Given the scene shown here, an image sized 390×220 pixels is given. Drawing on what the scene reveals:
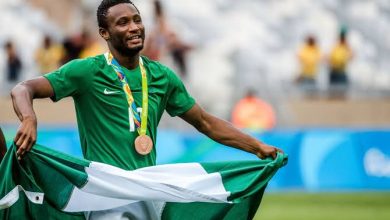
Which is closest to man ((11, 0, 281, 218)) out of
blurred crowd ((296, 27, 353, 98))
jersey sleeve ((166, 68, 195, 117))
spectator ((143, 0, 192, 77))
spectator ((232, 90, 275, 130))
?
jersey sleeve ((166, 68, 195, 117))

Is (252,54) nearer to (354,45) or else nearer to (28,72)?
(354,45)

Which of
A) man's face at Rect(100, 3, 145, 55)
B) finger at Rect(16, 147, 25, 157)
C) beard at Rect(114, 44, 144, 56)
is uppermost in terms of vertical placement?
man's face at Rect(100, 3, 145, 55)

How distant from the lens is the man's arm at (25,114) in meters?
7.64

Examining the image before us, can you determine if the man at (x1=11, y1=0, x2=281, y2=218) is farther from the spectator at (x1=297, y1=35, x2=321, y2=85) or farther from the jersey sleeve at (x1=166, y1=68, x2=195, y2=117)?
the spectator at (x1=297, y1=35, x2=321, y2=85)

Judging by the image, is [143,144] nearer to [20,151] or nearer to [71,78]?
[71,78]

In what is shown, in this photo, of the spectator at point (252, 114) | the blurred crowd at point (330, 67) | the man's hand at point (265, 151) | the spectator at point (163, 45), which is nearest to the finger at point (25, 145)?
the man's hand at point (265, 151)

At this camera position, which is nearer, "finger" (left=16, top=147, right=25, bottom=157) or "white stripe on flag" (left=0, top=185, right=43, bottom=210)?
"finger" (left=16, top=147, right=25, bottom=157)

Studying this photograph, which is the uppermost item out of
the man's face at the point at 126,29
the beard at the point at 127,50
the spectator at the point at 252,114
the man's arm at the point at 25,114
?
the spectator at the point at 252,114

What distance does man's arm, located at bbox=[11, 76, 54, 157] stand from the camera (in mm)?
7637

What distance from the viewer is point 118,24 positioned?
8.23 meters

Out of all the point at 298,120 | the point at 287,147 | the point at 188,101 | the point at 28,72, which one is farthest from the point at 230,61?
the point at 188,101

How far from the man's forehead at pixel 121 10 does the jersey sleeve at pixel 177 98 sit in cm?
59

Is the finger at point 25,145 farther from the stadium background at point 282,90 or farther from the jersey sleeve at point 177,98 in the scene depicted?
the stadium background at point 282,90

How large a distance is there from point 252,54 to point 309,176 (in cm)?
867
